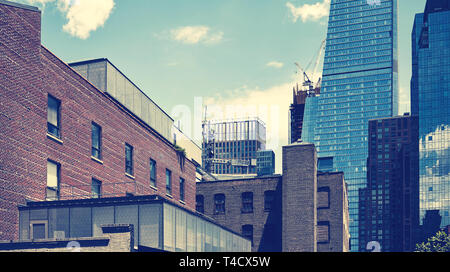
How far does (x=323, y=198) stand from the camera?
64.6 m

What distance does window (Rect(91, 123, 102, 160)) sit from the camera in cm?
3650

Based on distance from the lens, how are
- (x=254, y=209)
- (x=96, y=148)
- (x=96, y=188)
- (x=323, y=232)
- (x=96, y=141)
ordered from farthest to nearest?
(x=254, y=209) → (x=323, y=232) → (x=96, y=141) → (x=96, y=148) → (x=96, y=188)

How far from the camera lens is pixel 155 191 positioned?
4466 centimetres

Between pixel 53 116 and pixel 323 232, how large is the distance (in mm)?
39821

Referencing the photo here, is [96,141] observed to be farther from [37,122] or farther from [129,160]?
[37,122]

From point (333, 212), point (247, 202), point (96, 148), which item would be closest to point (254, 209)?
point (247, 202)

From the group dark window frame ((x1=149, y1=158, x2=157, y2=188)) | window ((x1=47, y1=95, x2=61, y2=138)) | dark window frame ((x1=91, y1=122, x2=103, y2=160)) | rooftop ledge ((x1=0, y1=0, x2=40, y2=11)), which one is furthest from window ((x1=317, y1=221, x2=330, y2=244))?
rooftop ledge ((x1=0, y1=0, x2=40, y2=11))

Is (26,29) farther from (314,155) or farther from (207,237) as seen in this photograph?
(314,155)

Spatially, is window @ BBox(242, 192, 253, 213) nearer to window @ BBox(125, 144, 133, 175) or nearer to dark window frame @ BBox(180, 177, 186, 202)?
dark window frame @ BBox(180, 177, 186, 202)

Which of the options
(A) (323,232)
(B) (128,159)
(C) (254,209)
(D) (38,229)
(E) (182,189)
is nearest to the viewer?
(D) (38,229)

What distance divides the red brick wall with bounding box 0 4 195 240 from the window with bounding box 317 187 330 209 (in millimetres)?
30934

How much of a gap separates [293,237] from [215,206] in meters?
12.1

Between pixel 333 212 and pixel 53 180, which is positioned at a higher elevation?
pixel 53 180

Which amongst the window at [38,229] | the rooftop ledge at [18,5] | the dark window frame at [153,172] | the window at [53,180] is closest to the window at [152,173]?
the dark window frame at [153,172]
